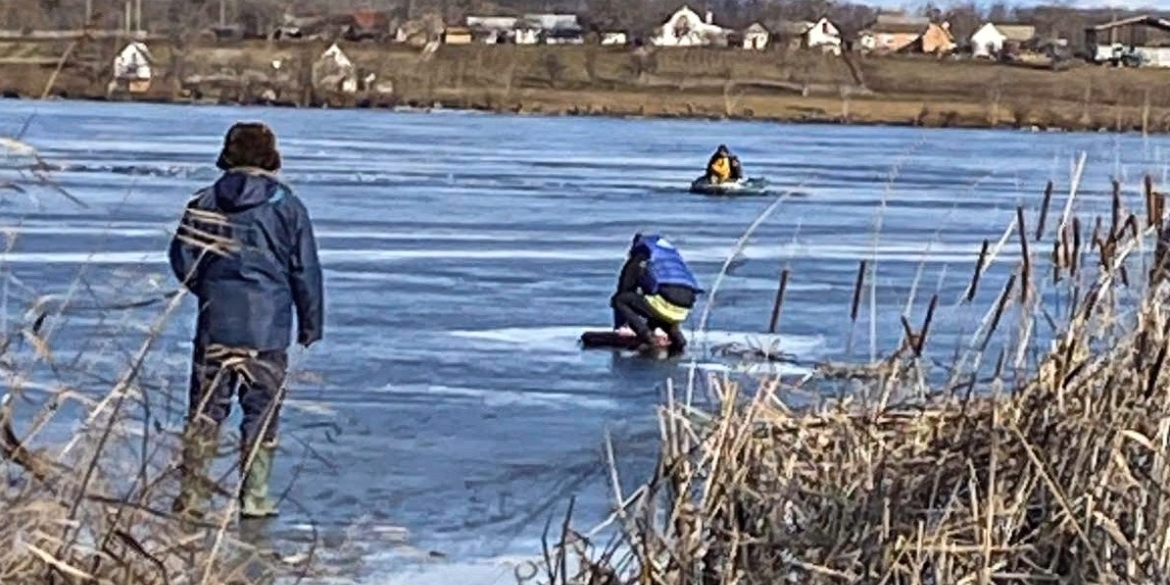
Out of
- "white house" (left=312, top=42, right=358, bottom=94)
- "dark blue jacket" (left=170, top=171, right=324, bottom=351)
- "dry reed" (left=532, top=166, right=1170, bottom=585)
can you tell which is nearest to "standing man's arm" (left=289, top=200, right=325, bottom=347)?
"dark blue jacket" (left=170, top=171, right=324, bottom=351)

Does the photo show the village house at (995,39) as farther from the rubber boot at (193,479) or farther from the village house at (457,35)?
the rubber boot at (193,479)

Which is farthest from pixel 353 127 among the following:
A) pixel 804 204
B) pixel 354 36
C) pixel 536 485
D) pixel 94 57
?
pixel 94 57

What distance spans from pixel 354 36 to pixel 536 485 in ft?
214

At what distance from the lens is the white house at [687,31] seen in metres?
86.6

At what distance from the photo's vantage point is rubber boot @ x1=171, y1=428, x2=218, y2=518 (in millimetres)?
4762

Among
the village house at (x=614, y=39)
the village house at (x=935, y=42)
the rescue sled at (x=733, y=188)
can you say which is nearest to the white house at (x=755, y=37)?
the village house at (x=614, y=39)

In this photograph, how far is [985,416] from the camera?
5.74m

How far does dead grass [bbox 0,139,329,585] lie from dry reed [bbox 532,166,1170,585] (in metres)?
1.04

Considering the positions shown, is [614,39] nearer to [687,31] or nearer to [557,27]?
→ [687,31]

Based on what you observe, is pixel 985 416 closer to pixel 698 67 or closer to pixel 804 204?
pixel 804 204

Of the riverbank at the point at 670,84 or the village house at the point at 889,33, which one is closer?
the riverbank at the point at 670,84

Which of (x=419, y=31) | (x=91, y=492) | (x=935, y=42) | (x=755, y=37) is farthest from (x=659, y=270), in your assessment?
(x=935, y=42)

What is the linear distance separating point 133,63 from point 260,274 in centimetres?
155

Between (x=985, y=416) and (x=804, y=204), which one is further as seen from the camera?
(x=804, y=204)
